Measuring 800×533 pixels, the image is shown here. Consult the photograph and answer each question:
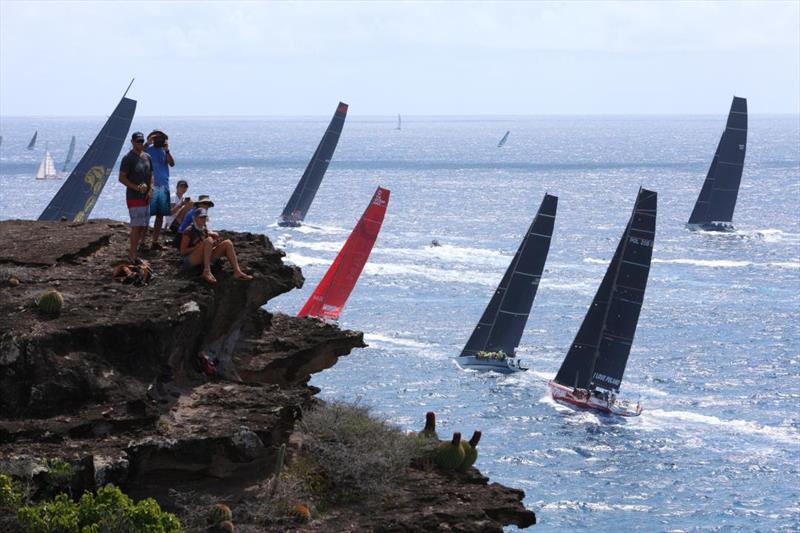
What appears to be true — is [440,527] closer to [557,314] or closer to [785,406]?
[785,406]

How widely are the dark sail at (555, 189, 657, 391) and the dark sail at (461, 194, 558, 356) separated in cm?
721

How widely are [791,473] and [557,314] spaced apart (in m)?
38.6

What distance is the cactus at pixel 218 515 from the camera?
18328 mm

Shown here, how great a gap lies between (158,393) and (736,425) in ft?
171

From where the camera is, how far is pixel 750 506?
183ft

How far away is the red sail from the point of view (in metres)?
80.9

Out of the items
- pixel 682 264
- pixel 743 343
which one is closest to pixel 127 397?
pixel 743 343

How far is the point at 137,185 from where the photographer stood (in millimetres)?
22766

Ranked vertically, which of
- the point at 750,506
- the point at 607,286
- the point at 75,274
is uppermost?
the point at 75,274

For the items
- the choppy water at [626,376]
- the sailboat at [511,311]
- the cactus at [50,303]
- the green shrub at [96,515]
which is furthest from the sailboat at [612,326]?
the green shrub at [96,515]

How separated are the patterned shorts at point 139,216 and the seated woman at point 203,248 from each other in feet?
2.74

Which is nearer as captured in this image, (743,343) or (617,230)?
(743,343)

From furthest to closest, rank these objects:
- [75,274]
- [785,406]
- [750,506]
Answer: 1. [785,406]
2. [750,506]
3. [75,274]

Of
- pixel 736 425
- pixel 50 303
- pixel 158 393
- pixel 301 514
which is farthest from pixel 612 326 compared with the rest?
pixel 50 303
